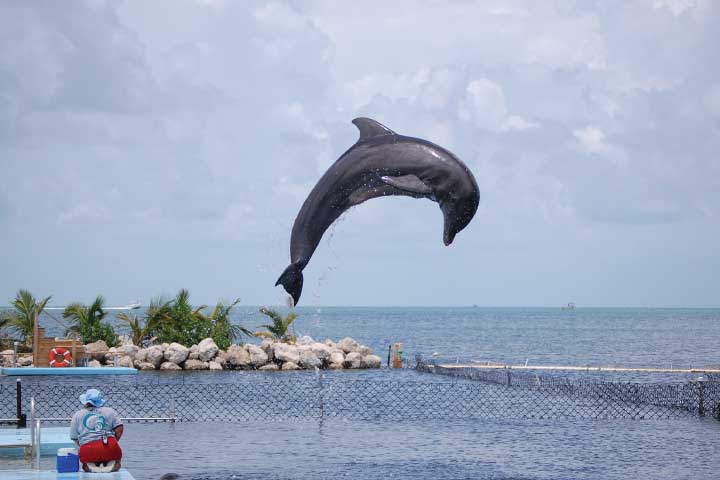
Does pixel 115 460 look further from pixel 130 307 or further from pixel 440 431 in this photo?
pixel 130 307

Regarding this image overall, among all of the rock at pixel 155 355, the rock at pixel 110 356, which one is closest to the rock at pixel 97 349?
the rock at pixel 110 356

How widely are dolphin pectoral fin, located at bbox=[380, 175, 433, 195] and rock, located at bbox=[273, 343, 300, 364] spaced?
1161 inches

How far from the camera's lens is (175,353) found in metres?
36.8

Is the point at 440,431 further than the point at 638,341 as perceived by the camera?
No

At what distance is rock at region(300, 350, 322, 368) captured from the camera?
1553 inches

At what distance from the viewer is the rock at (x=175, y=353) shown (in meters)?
36.8

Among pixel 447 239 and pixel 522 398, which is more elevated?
pixel 447 239

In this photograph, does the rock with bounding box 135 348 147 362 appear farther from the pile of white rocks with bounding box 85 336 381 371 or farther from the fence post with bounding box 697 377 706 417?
the fence post with bounding box 697 377 706 417

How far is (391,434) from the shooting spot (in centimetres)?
2031

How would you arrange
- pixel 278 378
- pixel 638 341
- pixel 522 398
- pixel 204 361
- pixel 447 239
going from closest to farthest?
pixel 447 239, pixel 522 398, pixel 278 378, pixel 204 361, pixel 638 341

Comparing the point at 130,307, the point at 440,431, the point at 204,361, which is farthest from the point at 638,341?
the point at 440,431

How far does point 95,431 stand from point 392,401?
16312 millimetres

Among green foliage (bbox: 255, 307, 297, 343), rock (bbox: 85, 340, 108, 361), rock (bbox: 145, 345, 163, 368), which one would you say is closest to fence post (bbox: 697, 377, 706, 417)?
rock (bbox: 145, 345, 163, 368)

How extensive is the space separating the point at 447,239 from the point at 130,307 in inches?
932
